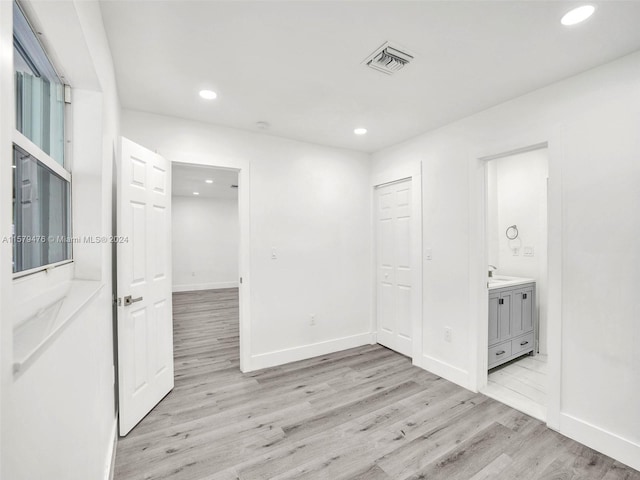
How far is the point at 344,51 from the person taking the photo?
184cm

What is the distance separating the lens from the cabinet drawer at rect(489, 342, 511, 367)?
3045 mm

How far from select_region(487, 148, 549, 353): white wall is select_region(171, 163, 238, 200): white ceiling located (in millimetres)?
3859

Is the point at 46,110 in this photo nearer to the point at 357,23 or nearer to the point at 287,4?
the point at 287,4

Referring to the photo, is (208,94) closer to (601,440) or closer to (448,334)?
(448,334)

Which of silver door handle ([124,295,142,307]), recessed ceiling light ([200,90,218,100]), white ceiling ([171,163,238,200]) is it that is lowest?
silver door handle ([124,295,142,307])

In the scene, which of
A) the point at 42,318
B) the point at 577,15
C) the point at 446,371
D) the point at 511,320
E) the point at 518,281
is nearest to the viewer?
the point at 42,318

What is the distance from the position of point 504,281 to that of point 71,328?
3.88 metres

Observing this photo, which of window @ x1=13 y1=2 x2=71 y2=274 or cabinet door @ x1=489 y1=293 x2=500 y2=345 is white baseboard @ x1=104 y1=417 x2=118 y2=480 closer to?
window @ x1=13 y1=2 x2=71 y2=274

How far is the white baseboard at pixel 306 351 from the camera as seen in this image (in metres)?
3.17

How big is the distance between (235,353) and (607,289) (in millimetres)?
3473

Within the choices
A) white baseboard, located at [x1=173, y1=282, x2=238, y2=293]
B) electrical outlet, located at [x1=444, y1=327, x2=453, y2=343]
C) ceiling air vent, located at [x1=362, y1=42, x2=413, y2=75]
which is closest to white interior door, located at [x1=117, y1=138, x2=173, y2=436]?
ceiling air vent, located at [x1=362, y1=42, x2=413, y2=75]

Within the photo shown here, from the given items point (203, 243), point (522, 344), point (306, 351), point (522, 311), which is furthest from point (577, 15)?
point (203, 243)

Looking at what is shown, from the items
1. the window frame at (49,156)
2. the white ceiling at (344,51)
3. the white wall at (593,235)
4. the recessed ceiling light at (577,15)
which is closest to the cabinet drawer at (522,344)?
the white wall at (593,235)

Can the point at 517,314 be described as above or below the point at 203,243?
below
